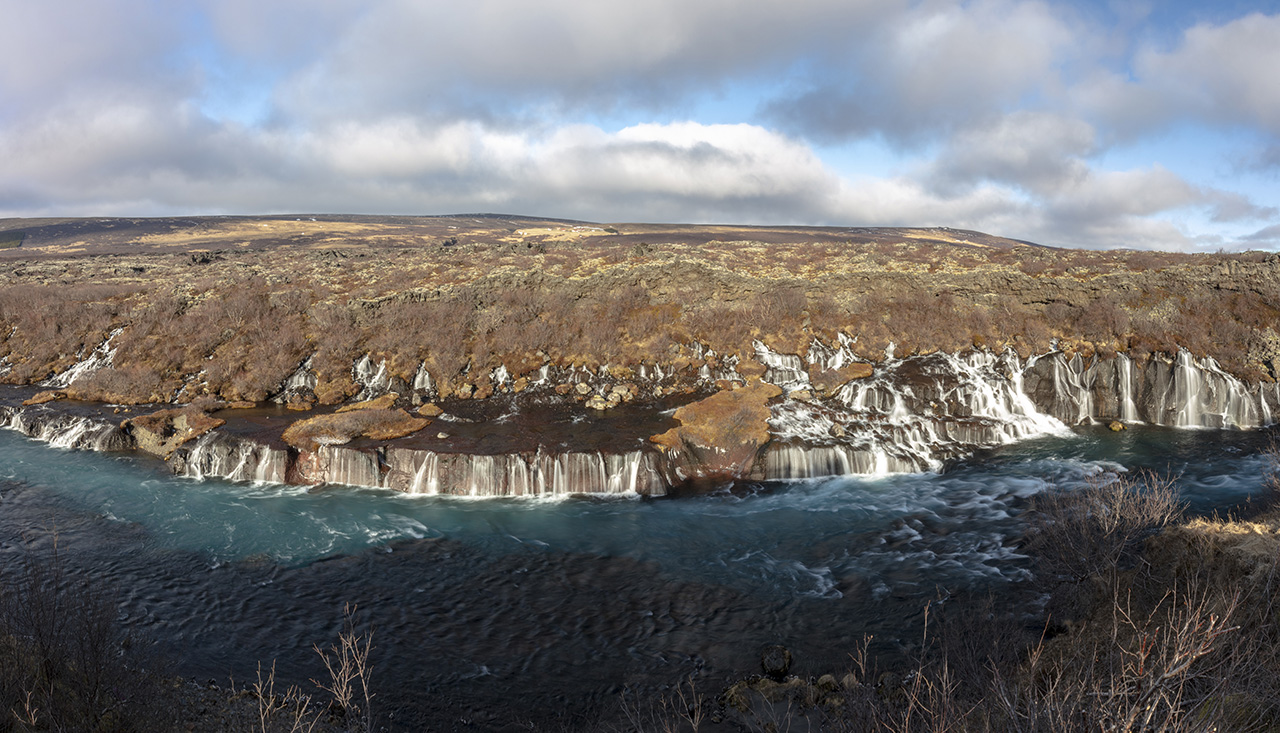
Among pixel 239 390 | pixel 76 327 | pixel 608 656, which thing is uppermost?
pixel 76 327

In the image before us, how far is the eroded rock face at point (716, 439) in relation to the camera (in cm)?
2378

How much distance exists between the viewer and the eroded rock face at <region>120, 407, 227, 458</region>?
25.0 metres

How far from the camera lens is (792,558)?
17531 mm

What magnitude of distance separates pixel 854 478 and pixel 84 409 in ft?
115

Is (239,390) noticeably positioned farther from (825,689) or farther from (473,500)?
(825,689)

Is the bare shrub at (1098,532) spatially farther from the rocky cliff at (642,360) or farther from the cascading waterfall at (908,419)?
the rocky cliff at (642,360)

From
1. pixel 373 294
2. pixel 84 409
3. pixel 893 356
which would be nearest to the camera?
pixel 84 409

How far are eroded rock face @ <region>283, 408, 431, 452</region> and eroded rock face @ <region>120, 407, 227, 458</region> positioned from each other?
4056 millimetres

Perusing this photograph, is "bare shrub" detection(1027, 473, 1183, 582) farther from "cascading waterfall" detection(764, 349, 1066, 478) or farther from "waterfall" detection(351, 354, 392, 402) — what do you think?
"waterfall" detection(351, 354, 392, 402)

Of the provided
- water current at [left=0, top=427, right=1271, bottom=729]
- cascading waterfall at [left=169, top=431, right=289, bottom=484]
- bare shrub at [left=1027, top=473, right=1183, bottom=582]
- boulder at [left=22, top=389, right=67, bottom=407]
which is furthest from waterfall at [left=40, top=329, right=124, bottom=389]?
bare shrub at [left=1027, top=473, right=1183, bottom=582]

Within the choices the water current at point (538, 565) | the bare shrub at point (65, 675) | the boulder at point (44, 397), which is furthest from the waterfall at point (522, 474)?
the boulder at point (44, 397)

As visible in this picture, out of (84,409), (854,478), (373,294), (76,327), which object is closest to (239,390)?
(84,409)

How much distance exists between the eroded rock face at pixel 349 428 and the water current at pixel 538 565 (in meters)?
2.25

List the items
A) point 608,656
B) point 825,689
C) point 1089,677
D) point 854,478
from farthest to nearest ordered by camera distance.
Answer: point 854,478 → point 608,656 → point 825,689 → point 1089,677
